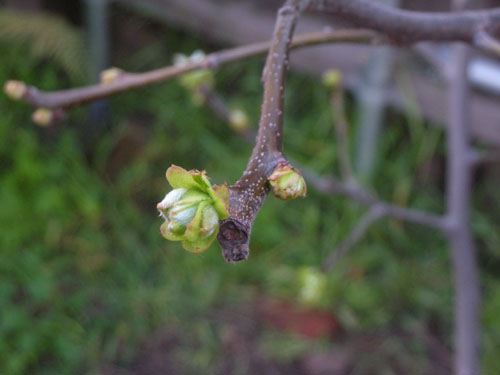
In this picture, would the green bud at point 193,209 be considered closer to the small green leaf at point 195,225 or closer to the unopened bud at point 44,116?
the small green leaf at point 195,225

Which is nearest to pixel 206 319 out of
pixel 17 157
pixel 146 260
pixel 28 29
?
pixel 146 260

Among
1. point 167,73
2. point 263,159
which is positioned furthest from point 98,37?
point 263,159

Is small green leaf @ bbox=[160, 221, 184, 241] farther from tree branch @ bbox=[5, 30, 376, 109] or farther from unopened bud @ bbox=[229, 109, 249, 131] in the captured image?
unopened bud @ bbox=[229, 109, 249, 131]

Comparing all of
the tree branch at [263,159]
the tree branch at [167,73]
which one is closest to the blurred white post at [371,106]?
the tree branch at [167,73]

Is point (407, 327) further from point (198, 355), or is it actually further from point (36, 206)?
point (36, 206)

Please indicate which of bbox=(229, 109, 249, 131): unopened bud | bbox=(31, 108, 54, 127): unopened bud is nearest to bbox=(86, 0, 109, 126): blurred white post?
bbox=(229, 109, 249, 131): unopened bud

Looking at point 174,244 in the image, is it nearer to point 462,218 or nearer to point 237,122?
point 237,122
